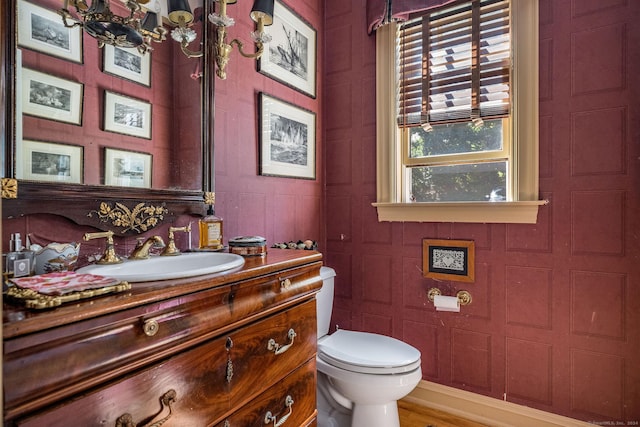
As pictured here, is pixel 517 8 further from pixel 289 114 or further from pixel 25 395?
pixel 25 395

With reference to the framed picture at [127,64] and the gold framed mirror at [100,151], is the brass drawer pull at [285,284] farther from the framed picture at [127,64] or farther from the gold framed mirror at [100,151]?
the framed picture at [127,64]

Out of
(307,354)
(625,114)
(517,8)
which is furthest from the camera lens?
(517,8)

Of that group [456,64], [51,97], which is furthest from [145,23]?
[456,64]

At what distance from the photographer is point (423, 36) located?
7.09ft

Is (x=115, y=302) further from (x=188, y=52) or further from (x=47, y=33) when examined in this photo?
(x=188, y=52)

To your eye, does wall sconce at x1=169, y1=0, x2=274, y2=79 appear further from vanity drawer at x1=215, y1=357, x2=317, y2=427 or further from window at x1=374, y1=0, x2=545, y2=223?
vanity drawer at x1=215, y1=357, x2=317, y2=427

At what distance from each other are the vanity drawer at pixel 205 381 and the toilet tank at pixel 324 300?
0.59m

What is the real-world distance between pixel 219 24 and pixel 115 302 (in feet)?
4.03

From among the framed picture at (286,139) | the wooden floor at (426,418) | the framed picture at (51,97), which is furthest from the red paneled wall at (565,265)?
the framed picture at (51,97)

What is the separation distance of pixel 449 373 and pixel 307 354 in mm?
1155

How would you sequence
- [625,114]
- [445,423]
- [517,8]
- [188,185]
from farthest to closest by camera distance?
[445,423] < [517,8] < [625,114] < [188,185]

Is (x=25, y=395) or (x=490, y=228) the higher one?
(x=490, y=228)

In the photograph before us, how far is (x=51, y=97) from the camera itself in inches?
43.3

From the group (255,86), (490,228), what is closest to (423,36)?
(255,86)
